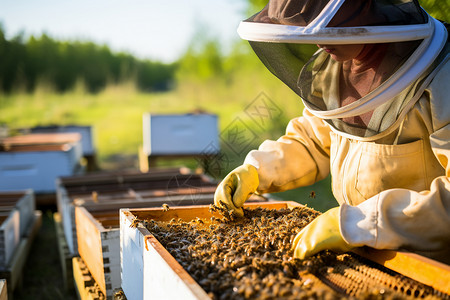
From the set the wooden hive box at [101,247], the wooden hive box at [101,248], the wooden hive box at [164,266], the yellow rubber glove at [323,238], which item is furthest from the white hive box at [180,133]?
the yellow rubber glove at [323,238]

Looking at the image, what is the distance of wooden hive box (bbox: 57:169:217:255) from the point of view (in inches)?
140

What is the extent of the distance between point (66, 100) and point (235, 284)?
1958cm

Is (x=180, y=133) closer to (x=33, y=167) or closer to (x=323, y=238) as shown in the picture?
(x=33, y=167)

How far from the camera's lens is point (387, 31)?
154 cm

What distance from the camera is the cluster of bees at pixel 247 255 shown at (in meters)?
1.33

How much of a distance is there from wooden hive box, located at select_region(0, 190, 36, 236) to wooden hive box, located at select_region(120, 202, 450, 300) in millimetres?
2973

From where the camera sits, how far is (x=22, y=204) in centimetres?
471

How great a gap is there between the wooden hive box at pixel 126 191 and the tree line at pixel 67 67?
9991mm

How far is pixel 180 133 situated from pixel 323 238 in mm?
6486

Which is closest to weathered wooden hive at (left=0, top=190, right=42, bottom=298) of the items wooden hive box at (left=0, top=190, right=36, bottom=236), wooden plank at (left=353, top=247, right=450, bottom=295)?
wooden hive box at (left=0, top=190, right=36, bottom=236)

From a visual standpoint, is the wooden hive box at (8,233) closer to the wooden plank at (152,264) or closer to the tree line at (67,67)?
the wooden plank at (152,264)

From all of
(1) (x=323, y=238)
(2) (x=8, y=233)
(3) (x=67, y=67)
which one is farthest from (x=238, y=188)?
(3) (x=67, y=67)

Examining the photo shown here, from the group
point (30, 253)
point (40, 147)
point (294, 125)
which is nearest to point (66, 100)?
point (40, 147)

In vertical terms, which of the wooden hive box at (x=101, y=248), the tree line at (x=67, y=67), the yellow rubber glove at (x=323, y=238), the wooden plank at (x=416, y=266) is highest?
the tree line at (x=67, y=67)
